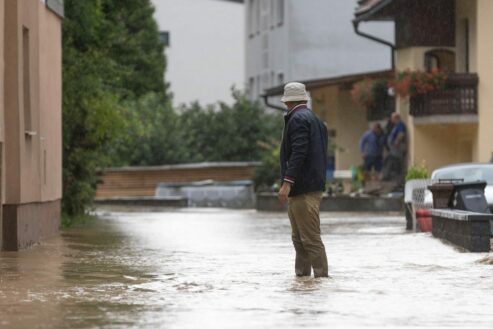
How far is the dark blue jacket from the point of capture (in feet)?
53.9

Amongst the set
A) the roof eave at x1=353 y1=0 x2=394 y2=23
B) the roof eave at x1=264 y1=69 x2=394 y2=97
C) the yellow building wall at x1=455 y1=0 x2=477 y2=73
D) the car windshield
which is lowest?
the car windshield

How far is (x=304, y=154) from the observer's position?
1642 centimetres

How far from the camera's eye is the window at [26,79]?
2347 cm

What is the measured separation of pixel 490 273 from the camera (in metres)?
16.6

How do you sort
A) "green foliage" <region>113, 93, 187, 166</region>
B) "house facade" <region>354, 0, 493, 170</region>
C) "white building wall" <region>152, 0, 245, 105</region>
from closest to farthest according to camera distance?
"house facade" <region>354, 0, 493, 170</region> < "green foliage" <region>113, 93, 187, 166</region> < "white building wall" <region>152, 0, 245, 105</region>

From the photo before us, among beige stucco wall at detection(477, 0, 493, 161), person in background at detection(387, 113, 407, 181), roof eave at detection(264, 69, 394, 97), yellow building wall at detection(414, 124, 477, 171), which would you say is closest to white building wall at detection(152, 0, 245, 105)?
roof eave at detection(264, 69, 394, 97)

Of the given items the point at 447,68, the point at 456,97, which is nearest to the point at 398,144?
the point at 447,68

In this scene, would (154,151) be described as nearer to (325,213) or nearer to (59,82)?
(325,213)

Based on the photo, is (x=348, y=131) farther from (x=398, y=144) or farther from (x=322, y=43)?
(x=322, y=43)

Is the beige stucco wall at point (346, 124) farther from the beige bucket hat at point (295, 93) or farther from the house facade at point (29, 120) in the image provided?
the beige bucket hat at point (295, 93)

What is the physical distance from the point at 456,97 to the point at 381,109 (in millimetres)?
7200

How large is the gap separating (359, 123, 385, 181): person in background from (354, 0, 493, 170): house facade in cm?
85

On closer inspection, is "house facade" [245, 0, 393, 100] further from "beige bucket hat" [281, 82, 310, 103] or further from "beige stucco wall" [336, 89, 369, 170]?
"beige bucket hat" [281, 82, 310, 103]

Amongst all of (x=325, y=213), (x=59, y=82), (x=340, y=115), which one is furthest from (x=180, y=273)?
(x=340, y=115)
